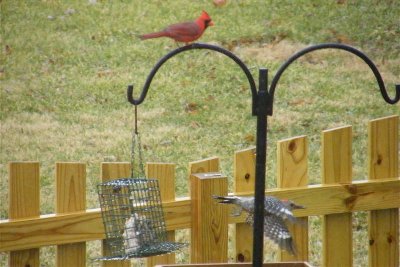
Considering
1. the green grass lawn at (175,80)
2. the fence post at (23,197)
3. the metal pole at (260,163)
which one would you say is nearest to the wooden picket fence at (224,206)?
the fence post at (23,197)

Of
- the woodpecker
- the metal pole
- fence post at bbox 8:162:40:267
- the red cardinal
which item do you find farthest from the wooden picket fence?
the metal pole

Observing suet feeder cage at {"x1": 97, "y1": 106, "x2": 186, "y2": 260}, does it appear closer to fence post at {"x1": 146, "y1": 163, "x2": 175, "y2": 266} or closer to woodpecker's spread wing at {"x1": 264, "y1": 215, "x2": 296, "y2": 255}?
fence post at {"x1": 146, "y1": 163, "x2": 175, "y2": 266}

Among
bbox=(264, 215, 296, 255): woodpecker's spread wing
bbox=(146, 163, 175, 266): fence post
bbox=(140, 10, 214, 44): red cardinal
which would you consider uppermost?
bbox=(140, 10, 214, 44): red cardinal

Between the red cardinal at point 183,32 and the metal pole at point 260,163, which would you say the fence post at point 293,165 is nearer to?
the red cardinal at point 183,32

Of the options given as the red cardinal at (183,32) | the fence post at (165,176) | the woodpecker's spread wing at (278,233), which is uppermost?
the red cardinal at (183,32)

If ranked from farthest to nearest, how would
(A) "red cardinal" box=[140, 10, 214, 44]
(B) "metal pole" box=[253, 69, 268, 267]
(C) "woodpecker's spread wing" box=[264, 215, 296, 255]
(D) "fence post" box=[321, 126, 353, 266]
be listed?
(D) "fence post" box=[321, 126, 353, 266] < (A) "red cardinal" box=[140, 10, 214, 44] < (C) "woodpecker's spread wing" box=[264, 215, 296, 255] < (B) "metal pole" box=[253, 69, 268, 267]

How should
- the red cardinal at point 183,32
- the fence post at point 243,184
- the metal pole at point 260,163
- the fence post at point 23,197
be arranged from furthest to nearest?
the fence post at point 243,184
the fence post at point 23,197
the red cardinal at point 183,32
the metal pole at point 260,163

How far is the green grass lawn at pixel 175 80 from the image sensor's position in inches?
228

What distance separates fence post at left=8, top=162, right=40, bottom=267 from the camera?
2781mm

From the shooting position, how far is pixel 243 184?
299cm

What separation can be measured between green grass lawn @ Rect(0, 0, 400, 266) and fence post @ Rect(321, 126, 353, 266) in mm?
1613

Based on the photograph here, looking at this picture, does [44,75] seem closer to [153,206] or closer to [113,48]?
[113,48]

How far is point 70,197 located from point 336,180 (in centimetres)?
100

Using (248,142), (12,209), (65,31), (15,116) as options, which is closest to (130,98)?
(12,209)
